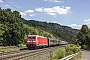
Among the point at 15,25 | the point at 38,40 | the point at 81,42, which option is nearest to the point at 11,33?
the point at 15,25

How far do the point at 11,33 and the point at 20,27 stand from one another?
5711 millimetres

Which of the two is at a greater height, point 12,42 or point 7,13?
point 7,13

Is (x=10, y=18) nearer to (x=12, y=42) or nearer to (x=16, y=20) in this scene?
(x=16, y=20)

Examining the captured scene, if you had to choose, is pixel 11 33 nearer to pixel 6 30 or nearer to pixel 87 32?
pixel 6 30

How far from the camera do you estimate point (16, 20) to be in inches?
3248

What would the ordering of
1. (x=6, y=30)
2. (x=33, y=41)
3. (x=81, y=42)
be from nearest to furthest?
1. (x=33, y=41)
2. (x=81, y=42)
3. (x=6, y=30)

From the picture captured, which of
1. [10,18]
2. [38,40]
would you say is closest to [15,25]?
[10,18]

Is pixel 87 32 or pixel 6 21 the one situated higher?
pixel 6 21

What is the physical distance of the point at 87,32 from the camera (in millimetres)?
63812

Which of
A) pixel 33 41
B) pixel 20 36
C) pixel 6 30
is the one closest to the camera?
pixel 33 41

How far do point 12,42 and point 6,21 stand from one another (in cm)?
867

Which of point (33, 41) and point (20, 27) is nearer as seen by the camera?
point (33, 41)

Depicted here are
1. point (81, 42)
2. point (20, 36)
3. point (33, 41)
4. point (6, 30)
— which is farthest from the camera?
point (20, 36)

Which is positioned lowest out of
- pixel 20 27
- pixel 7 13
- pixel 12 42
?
pixel 12 42
